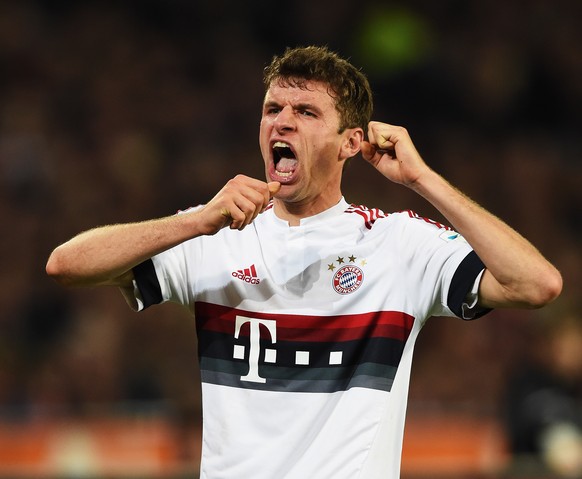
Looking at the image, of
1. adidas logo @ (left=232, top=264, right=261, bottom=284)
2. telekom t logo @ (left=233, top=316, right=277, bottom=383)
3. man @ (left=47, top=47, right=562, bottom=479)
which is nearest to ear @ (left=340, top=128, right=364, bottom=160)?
man @ (left=47, top=47, right=562, bottom=479)

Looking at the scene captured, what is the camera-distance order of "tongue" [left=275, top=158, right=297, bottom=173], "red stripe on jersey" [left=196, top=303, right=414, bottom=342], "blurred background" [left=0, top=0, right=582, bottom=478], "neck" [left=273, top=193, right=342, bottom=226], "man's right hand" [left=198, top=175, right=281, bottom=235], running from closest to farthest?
"man's right hand" [left=198, top=175, right=281, bottom=235] → "red stripe on jersey" [left=196, top=303, right=414, bottom=342] → "tongue" [left=275, top=158, right=297, bottom=173] → "neck" [left=273, top=193, right=342, bottom=226] → "blurred background" [left=0, top=0, right=582, bottom=478]

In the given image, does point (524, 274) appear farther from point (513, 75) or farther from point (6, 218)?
point (513, 75)

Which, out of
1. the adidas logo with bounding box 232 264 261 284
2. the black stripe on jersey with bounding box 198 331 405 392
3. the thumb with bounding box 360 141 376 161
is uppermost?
the thumb with bounding box 360 141 376 161

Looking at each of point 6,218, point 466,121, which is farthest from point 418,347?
point 6,218

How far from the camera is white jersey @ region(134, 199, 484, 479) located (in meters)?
3.07

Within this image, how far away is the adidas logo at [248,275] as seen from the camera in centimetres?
325

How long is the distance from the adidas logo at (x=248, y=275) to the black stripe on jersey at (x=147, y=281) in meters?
0.25

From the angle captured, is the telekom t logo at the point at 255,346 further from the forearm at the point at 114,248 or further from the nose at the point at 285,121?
the nose at the point at 285,121

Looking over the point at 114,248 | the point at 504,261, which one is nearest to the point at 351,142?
the point at 504,261

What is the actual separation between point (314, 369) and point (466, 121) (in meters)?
8.26

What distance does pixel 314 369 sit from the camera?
3.14 meters

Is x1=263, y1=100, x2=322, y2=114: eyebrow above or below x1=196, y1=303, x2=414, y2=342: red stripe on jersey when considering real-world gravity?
above

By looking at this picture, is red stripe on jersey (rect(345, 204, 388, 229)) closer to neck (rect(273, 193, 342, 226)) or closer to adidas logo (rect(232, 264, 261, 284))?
neck (rect(273, 193, 342, 226))

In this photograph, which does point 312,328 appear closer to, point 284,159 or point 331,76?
point 284,159
